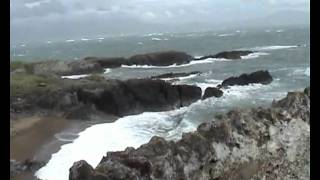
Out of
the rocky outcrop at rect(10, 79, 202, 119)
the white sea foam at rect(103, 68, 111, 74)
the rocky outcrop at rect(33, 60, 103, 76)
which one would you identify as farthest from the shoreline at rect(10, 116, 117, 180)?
the white sea foam at rect(103, 68, 111, 74)

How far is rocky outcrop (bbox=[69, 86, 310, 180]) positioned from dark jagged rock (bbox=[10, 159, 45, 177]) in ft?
21.6

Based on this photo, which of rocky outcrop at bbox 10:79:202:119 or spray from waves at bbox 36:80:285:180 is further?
rocky outcrop at bbox 10:79:202:119

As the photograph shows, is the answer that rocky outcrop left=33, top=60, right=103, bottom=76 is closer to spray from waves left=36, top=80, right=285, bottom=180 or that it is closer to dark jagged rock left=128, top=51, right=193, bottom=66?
dark jagged rock left=128, top=51, right=193, bottom=66

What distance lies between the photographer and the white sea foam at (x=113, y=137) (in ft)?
57.9

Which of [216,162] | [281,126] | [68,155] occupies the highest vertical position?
[281,126]

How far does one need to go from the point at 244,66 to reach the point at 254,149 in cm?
4300

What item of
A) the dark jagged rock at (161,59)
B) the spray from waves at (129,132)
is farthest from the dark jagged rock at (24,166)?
the dark jagged rock at (161,59)

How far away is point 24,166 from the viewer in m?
17.7

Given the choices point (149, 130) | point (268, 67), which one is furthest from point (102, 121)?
point (268, 67)

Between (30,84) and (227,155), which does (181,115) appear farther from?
(227,155)

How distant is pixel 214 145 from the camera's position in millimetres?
10984

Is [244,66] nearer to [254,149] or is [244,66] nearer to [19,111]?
[19,111]

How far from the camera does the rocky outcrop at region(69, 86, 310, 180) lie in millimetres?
10359

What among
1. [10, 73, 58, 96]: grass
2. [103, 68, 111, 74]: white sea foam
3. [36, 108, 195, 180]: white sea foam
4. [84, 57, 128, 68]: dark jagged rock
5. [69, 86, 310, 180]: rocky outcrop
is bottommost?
[36, 108, 195, 180]: white sea foam
